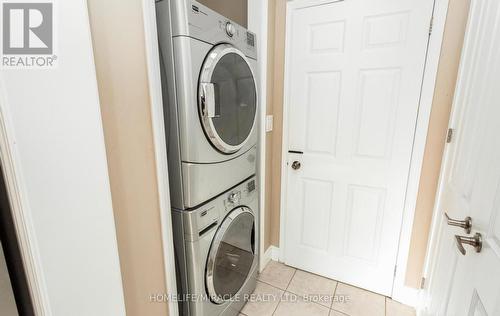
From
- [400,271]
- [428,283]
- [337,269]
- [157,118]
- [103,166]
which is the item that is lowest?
[337,269]

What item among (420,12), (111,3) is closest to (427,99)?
(420,12)

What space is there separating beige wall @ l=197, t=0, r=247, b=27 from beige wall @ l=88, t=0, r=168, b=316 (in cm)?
111

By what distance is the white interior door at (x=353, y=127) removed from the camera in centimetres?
143

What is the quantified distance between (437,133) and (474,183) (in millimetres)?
662

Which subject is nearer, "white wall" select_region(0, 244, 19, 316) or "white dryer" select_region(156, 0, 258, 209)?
"white wall" select_region(0, 244, 19, 316)

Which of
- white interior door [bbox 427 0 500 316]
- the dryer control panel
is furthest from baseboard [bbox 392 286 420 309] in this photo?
the dryer control panel

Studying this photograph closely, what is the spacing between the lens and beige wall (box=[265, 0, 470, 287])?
129 cm

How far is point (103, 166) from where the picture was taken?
2.36 ft

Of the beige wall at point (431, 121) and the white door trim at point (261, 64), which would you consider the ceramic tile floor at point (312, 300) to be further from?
the white door trim at point (261, 64)

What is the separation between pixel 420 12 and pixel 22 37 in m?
1.76

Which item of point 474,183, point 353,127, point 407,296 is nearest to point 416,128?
point 353,127

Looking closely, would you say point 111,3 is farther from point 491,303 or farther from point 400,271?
point 400,271

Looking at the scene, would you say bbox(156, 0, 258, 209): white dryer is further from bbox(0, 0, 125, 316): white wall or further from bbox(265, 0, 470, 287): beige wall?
bbox(265, 0, 470, 287): beige wall

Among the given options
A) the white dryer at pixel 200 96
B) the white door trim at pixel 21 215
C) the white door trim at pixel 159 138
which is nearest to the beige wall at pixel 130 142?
the white door trim at pixel 159 138
